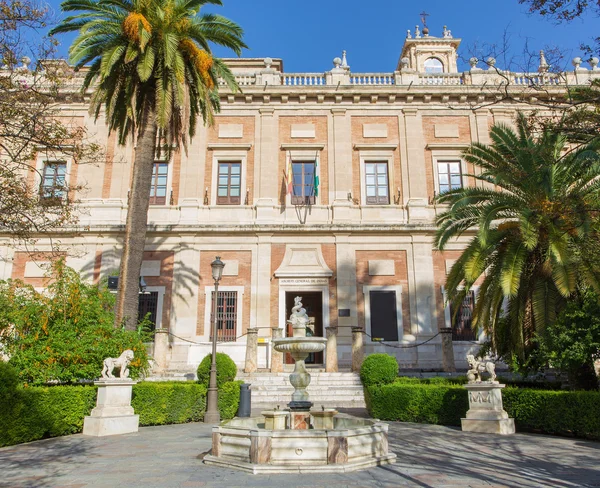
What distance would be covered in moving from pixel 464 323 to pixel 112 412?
543 inches

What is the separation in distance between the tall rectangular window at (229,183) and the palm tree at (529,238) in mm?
9953

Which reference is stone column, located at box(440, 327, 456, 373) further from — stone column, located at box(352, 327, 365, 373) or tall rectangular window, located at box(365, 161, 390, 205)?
tall rectangular window, located at box(365, 161, 390, 205)

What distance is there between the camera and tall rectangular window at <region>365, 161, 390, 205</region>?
21.7 metres

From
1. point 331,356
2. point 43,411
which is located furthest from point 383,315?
point 43,411

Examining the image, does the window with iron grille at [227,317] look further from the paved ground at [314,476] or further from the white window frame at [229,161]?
the paved ground at [314,476]

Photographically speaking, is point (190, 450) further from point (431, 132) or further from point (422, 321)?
point (431, 132)

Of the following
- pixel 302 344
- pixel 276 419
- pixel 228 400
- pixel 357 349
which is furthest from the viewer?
pixel 357 349

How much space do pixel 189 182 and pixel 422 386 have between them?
1309 cm

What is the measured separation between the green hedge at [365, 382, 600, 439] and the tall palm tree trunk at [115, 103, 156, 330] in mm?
6824

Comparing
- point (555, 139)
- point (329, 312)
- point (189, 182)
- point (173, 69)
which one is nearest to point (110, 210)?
point (189, 182)

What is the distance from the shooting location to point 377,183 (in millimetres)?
21859

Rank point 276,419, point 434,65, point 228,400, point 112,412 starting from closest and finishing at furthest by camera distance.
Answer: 1. point 276,419
2. point 112,412
3. point 228,400
4. point 434,65

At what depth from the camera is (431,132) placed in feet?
73.4

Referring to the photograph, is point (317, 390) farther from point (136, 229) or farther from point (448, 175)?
point (448, 175)
